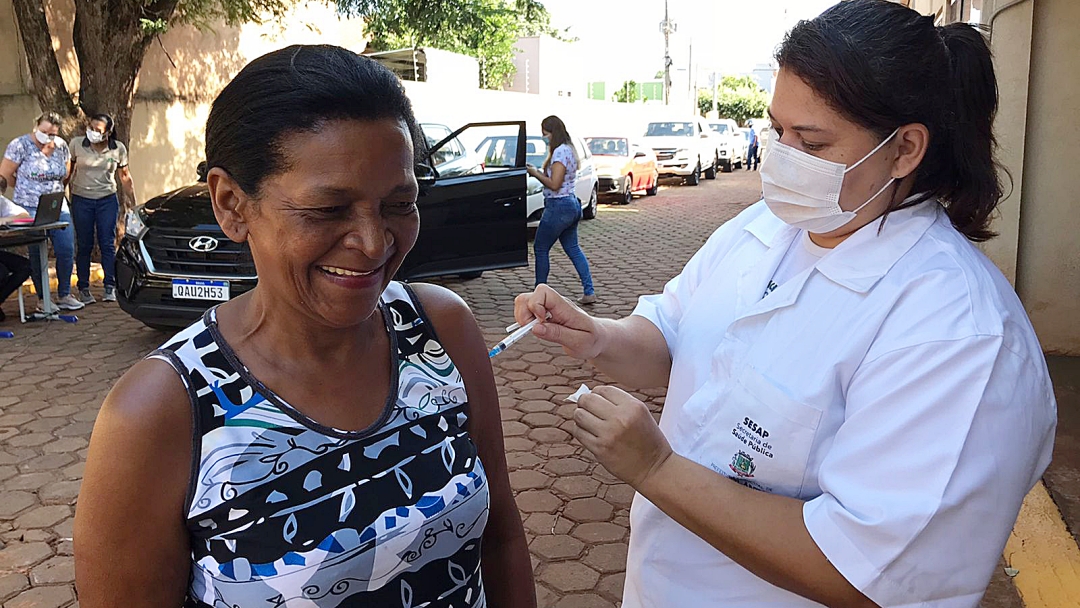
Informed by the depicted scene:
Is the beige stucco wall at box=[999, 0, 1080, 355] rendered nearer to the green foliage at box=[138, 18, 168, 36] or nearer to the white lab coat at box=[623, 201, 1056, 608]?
the white lab coat at box=[623, 201, 1056, 608]

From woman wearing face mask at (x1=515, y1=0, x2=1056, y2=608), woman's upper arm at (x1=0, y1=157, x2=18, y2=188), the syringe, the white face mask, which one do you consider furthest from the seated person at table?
the white face mask

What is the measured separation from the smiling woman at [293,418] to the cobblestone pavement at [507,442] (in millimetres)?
1959

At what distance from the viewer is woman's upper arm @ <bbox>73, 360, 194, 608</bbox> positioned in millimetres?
1228

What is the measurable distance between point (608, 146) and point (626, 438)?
51.5 feet

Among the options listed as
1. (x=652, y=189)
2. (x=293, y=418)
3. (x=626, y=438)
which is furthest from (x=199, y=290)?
(x=652, y=189)

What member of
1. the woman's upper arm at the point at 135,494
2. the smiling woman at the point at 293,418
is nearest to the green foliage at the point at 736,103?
the smiling woman at the point at 293,418

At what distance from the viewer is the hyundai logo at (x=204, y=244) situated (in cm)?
604

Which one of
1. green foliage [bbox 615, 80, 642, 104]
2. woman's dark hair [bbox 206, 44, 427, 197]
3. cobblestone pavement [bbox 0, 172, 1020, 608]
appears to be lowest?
cobblestone pavement [bbox 0, 172, 1020, 608]

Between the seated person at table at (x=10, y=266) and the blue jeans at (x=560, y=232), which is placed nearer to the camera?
the seated person at table at (x=10, y=266)

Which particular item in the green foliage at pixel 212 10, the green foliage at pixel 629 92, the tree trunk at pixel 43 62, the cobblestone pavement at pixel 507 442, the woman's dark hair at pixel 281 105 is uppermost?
the green foliage at pixel 629 92

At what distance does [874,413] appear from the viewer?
52.9 inches

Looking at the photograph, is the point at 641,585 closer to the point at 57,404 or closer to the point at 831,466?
the point at 831,466

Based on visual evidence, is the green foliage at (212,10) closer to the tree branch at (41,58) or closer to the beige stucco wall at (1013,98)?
the tree branch at (41,58)

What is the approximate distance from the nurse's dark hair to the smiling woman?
2.53 ft
